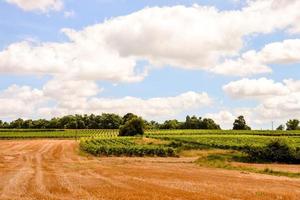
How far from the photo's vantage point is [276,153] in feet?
Answer: 183

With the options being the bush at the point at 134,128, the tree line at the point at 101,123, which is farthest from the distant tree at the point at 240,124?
the bush at the point at 134,128

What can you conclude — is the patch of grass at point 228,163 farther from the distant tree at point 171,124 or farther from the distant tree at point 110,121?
the distant tree at point 110,121

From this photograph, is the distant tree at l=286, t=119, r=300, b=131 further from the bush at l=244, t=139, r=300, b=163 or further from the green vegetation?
the bush at l=244, t=139, r=300, b=163

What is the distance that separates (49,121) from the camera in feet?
602

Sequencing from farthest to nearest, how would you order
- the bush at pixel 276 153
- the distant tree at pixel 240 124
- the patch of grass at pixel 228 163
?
the distant tree at pixel 240 124 < the bush at pixel 276 153 < the patch of grass at pixel 228 163

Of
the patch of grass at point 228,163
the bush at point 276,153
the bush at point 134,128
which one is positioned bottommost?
the patch of grass at point 228,163

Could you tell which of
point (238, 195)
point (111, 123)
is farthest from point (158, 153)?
point (111, 123)

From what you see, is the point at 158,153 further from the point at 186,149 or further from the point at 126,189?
the point at 126,189

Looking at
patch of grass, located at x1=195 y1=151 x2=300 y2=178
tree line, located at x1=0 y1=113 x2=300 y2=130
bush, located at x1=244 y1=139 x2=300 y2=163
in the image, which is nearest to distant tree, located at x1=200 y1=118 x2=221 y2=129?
tree line, located at x1=0 y1=113 x2=300 y2=130

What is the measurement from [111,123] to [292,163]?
136217mm

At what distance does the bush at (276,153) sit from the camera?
181ft

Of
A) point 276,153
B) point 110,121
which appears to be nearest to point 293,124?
point 110,121

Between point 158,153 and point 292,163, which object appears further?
point 158,153

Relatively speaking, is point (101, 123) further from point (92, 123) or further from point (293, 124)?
point (293, 124)
